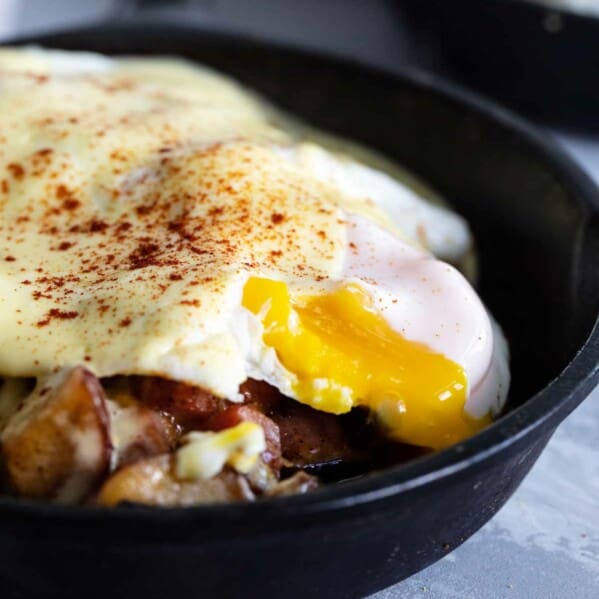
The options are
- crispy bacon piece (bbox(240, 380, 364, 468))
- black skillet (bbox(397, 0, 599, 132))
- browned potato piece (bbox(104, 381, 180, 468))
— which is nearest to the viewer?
browned potato piece (bbox(104, 381, 180, 468))

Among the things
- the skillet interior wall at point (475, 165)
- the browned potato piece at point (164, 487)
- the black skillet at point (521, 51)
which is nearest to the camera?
the browned potato piece at point (164, 487)

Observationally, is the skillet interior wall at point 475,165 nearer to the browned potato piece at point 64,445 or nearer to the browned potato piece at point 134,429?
the browned potato piece at point 134,429

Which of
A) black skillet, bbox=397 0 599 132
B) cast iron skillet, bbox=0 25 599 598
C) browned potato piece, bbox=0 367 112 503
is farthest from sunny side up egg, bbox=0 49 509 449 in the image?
black skillet, bbox=397 0 599 132

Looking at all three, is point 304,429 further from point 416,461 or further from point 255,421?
point 416,461

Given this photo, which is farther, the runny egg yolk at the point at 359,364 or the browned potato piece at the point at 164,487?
the runny egg yolk at the point at 359,364

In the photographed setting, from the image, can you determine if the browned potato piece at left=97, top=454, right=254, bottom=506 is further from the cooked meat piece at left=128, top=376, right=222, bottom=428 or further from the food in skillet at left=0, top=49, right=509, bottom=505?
the cooked meat piece at left=128, top=376, right=222, bottom=428

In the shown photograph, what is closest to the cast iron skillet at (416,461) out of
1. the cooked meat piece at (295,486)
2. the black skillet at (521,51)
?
the cooked meat piece at (295,486)

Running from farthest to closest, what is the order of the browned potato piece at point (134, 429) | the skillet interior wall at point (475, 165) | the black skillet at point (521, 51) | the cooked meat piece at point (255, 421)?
the black skillet at point (521, 51)
the skillet interior wall at point (475, 165)
the cooked meat piece at point (255, 421)
the browned potato piece at point (134, 429)
